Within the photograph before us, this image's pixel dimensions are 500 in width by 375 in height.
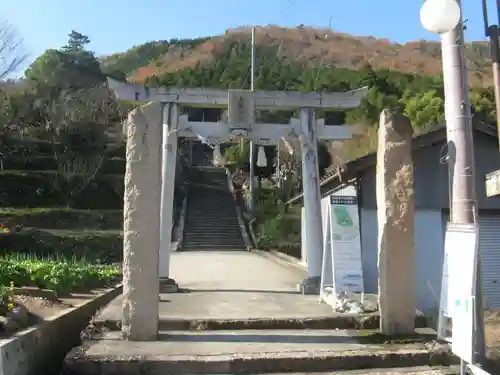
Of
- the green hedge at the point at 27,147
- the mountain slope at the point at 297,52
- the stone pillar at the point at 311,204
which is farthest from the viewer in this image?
the mountain slope at the point at 297,52

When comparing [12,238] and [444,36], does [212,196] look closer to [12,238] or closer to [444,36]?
[12,238]

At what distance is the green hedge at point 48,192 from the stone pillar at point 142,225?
28.2m

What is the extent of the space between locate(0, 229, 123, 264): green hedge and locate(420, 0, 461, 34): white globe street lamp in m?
22.0

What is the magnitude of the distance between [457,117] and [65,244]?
77.5 ft

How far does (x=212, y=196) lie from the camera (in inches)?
1540

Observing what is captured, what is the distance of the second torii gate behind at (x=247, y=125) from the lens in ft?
41.6

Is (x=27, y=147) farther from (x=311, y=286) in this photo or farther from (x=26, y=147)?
(x=311, y=286)

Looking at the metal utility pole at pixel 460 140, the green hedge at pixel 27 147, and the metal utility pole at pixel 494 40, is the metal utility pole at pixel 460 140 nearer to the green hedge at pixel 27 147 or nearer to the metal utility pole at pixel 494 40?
the metal utility pole at pixel 494 40

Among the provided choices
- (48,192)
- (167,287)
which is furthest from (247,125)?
(48,192)

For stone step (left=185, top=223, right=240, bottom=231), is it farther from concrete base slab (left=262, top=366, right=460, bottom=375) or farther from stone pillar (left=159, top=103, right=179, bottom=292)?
concrete base slab (left=262, top=366, right=460, bottom=375)

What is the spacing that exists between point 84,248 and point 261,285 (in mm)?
15238

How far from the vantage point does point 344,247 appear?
393 inches

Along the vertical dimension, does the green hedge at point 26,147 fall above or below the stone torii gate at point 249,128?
above

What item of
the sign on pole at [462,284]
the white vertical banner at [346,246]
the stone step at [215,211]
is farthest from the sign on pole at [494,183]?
the stone step at [215,211]
